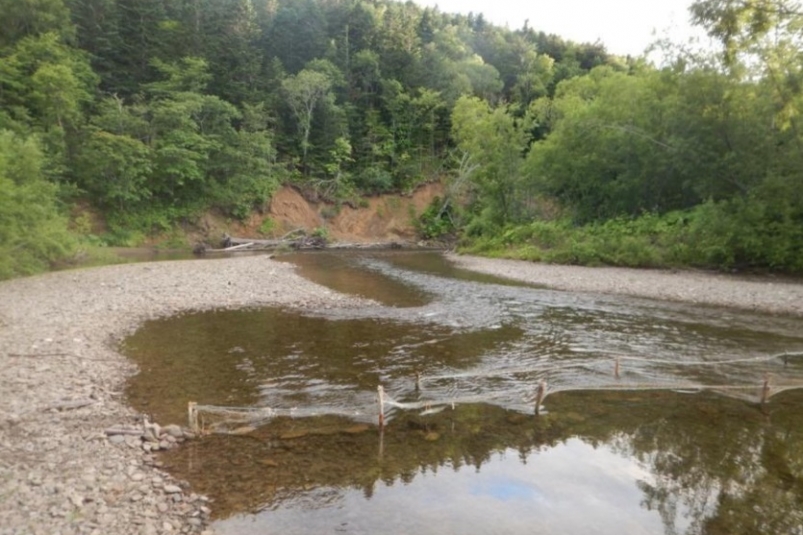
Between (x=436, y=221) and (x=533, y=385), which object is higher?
(x=436, y=221)

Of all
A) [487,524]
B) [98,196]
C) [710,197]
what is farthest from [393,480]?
[98,196]

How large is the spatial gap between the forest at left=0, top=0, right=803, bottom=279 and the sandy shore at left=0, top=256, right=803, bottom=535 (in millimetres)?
4495

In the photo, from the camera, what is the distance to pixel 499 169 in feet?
131

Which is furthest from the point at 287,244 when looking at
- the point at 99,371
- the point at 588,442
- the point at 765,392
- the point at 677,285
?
the point at 765,392

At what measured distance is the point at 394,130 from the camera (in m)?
57.0

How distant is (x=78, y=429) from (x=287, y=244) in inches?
1339

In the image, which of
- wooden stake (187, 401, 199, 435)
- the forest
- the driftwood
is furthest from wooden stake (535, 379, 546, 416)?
the driftwood

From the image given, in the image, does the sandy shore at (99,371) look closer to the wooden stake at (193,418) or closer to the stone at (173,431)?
the stone at (173,431)

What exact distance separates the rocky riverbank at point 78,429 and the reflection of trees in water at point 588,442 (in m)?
0.54

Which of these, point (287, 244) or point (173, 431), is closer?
point (173, 431)

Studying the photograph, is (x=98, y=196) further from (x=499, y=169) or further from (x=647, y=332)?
(x=647, y=332)

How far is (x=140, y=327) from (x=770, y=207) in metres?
25.9

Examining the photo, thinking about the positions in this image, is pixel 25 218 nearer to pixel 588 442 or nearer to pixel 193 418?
pixel 193 418

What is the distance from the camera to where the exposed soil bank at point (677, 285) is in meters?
17.2
